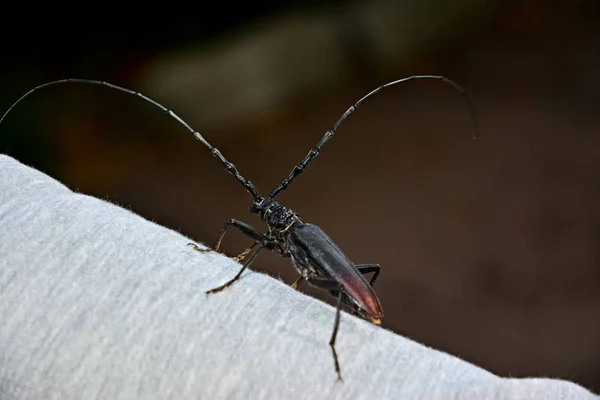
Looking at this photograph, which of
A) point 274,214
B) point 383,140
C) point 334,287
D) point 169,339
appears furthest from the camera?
point 383,140

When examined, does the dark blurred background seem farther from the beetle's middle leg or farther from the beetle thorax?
the beetle's middle leg

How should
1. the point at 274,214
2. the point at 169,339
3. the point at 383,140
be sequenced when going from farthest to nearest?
the point at 383,140 → the point at 274,214 → the point at 169,339

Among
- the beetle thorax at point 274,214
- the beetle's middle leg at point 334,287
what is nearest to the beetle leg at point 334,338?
the beetle's middle leg at point 334,287

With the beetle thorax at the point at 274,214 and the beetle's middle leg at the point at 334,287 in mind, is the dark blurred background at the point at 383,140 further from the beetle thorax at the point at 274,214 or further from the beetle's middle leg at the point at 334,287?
the beetle's middle leg at the point at 334,287

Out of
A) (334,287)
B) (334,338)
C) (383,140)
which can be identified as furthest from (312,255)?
(383,140)

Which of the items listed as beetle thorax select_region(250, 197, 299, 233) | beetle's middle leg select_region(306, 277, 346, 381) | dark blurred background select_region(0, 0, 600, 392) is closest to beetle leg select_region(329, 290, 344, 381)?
beetle's middle leg select_region(306, 277, 346, 381)

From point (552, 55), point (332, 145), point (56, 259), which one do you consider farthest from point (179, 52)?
point (56, 259)

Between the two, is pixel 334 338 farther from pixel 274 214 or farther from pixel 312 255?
pixel 274 214

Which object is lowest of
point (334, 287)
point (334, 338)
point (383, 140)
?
point (383, 140)
